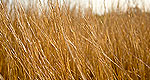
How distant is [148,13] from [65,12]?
162 cm

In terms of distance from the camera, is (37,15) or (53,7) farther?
(37,15)

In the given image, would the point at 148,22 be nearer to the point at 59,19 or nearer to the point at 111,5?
the point at 111,5

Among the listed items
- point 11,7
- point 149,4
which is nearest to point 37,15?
point 11,7

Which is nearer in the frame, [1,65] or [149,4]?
[1,65]

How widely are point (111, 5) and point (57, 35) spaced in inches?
41.3

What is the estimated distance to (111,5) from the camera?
1.63m

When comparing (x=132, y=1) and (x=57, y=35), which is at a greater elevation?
(x=132, y=1)

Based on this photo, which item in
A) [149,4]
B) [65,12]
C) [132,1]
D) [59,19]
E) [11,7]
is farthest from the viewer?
[149,4]

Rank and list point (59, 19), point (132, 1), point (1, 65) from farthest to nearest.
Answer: point (132, 1) → point (1, 65) → point (59, 19)

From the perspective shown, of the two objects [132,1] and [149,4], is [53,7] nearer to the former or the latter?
[132,1]

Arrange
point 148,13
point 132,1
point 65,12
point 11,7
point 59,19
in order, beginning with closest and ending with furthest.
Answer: point 59,19, point 65,12, point 11,7, point 132,1, point 148,13

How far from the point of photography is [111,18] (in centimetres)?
166

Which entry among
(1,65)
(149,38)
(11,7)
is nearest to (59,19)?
(1,65)

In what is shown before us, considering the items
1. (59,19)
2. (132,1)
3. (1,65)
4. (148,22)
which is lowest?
(1,65)
